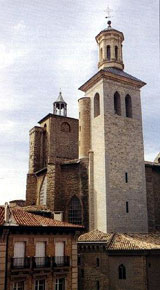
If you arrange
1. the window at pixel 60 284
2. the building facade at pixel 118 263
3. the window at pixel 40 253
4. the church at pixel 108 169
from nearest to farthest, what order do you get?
1. the window at pixel 40 253
2. the window at pixel 60 284
3. the building facade at pixel 118 263
4. the church at pixel 108 169

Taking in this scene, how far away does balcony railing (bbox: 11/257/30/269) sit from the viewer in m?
16.1

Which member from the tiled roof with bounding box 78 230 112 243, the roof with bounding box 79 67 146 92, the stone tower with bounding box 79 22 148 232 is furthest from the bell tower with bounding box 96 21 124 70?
the tiled roof with bounding box 78 230 112 243

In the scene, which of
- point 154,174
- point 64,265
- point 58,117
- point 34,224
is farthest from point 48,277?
point 58,117

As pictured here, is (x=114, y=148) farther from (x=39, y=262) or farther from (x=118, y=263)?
(x=39, y=262)

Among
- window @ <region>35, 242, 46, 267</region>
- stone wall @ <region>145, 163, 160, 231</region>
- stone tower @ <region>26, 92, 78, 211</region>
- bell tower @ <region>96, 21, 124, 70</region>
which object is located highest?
bell tower @ <region>96, 21, 124, 70</region>

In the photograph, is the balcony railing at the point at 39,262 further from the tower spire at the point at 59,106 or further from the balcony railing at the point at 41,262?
the tower spire at the point at 59,106

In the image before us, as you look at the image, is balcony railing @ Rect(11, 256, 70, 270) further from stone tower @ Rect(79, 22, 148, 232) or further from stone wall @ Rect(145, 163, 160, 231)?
stone wall @ Rect(145, 163, 160, 231)

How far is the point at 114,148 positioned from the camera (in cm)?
2691

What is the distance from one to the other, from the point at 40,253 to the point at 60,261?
132 centimetres

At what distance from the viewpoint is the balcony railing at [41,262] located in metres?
16.8

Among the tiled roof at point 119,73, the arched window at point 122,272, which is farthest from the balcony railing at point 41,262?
the tiled roof at point 119,73

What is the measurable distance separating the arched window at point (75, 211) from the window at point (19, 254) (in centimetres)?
965

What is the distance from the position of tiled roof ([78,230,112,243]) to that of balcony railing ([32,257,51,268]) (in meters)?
5.44

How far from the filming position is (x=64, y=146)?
36219mm
